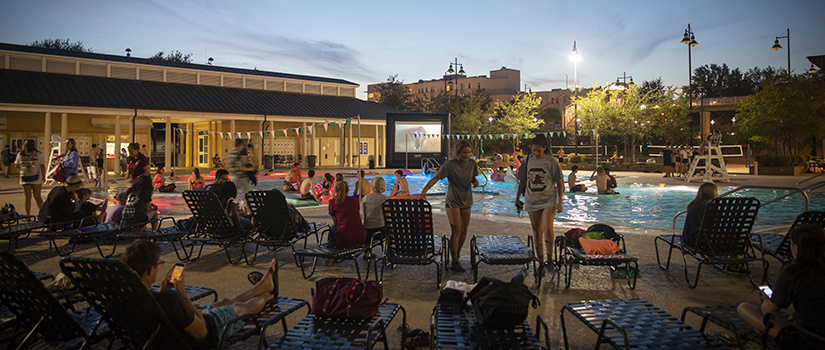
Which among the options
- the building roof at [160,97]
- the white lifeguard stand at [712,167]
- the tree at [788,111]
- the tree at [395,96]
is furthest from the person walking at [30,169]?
the tree at [395,96]

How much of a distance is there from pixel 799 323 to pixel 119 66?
34824 millimetres

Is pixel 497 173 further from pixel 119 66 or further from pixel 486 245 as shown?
pixel 119 66

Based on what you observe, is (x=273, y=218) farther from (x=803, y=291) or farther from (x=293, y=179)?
(x=293, y=179)

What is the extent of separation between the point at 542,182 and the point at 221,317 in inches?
171

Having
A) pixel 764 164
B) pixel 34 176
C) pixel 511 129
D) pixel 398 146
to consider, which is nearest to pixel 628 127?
pixel 511 129

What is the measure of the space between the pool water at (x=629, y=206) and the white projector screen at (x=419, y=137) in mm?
12512

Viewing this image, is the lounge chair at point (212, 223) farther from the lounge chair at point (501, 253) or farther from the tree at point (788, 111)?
the tree at point (788, 111)

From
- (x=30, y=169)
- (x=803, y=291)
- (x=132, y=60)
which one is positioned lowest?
(x=803, y=291)

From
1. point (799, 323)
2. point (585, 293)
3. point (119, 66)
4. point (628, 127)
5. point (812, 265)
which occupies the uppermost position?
point (119, 66)

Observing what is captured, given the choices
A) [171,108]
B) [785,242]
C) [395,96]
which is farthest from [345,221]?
[395,96]

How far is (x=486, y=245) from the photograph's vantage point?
6.44 m

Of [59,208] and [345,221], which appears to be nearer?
[345,221]

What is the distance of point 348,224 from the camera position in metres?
6.39

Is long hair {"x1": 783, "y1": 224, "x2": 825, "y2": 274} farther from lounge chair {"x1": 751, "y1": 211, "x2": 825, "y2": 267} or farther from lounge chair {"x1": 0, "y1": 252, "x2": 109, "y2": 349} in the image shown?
lounge chair {"x1": 0, "y1": 252, "x2": 109, "y2": 349}
